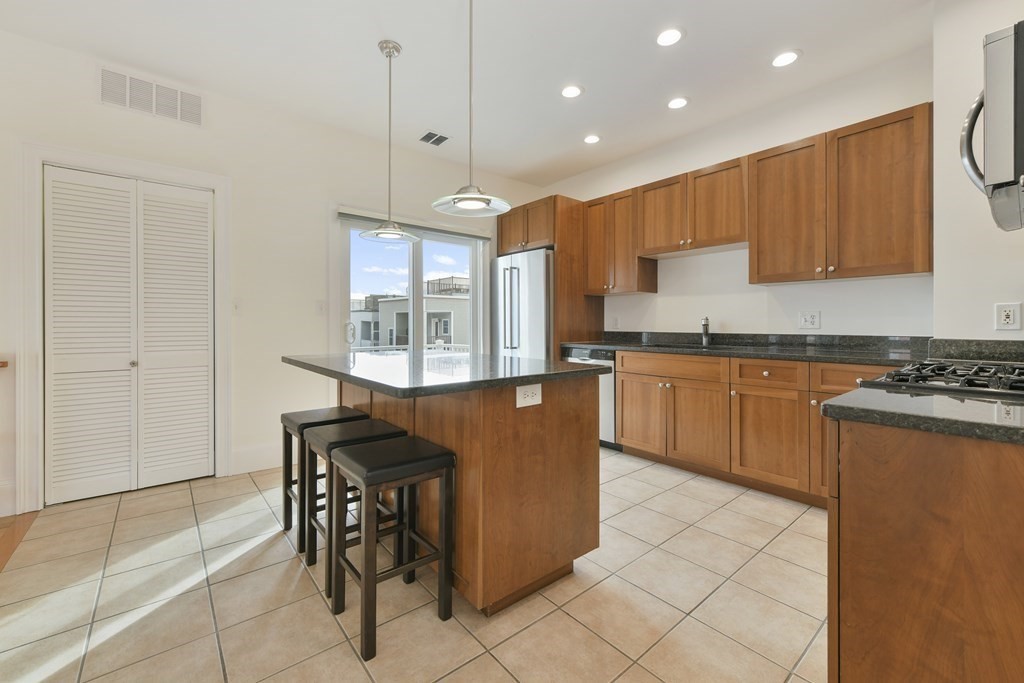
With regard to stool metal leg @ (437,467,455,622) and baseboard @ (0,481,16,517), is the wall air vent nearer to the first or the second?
baseboard @ (0,481,16,517)

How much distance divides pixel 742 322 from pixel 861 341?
783 millimetres

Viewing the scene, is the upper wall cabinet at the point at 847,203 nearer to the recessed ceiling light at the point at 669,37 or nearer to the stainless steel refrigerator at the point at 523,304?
the recessed ceiling light at the point at 669,37

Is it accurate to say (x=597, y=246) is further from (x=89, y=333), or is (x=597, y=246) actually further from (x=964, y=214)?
(x=89, y=333)

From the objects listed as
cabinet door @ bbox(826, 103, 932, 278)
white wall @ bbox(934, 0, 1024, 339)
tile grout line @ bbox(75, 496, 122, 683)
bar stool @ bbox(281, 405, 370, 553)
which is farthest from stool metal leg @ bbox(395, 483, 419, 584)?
cabinet door @ bbox(826, 103, 932, 278)

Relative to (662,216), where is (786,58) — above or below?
above

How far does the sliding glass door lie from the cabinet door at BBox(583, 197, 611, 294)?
1.20 m

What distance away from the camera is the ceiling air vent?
3844 mm

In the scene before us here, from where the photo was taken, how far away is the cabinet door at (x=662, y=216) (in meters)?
3.54

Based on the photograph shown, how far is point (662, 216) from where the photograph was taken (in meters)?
3.68

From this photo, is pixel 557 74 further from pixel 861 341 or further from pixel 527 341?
pixel 861 341

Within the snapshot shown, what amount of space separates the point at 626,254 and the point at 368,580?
132 inches

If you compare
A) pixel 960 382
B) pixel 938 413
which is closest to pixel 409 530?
pixel 938 413

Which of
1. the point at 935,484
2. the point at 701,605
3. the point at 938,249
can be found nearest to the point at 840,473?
the point at 935,484

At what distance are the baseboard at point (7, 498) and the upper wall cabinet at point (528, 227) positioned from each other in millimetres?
Answer: 4079
